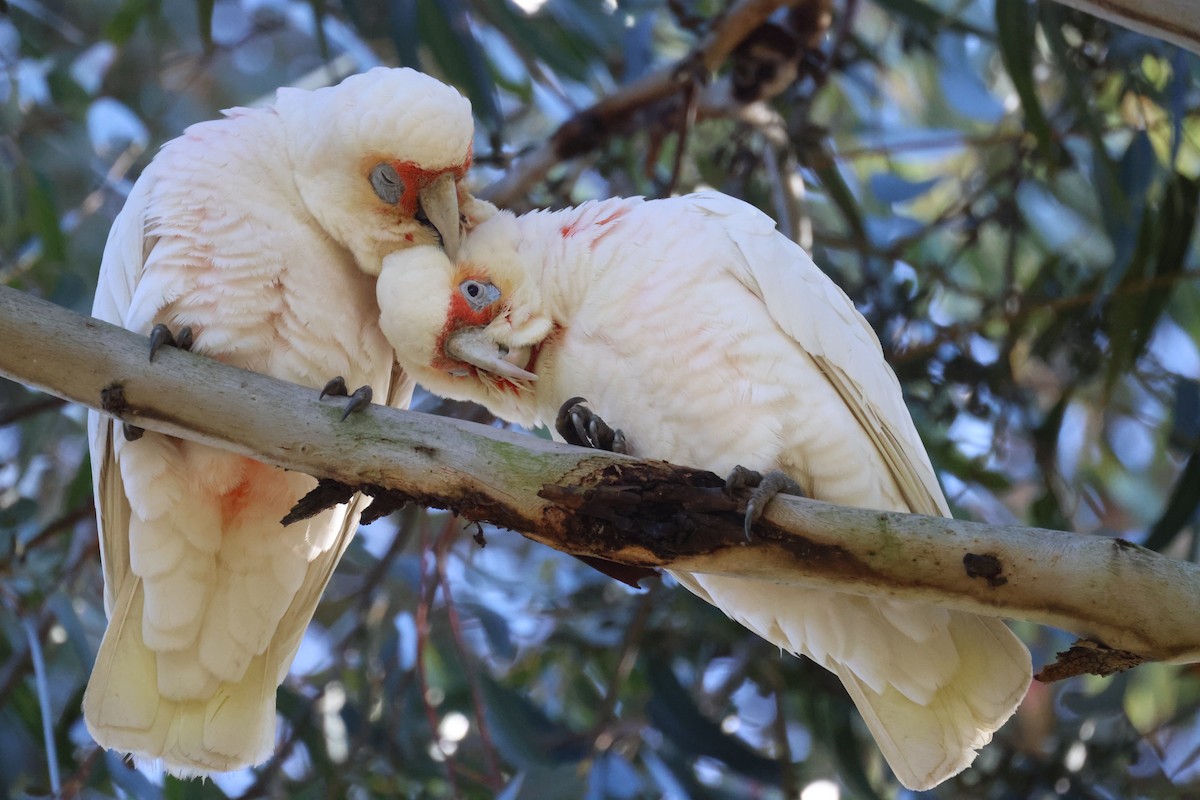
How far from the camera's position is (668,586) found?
121 inches

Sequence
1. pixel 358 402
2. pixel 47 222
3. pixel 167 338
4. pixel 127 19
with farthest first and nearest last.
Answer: pixel 127 19 < pixel 47 222 < pixel 167 338 < pixel 358 402

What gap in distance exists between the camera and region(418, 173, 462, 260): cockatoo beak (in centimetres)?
204

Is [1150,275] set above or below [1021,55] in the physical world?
below

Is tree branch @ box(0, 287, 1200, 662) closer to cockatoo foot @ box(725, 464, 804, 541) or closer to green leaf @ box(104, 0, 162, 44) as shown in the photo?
cockatoo foot @ box(725, 464, 804, 541)

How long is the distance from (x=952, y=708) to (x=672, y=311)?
724 mm

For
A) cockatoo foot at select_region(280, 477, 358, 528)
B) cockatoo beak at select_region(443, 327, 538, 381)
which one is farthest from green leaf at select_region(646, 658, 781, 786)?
cockatoo foot at select_region(280, 477, 358, 528)

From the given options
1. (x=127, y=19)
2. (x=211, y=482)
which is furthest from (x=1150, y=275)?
(x=127, y=19)

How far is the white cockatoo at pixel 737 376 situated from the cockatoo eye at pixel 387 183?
109 mm

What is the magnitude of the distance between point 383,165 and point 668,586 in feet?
4.66

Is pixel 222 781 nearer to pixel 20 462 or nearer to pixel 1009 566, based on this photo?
pixel 20 462

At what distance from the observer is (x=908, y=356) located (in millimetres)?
2775

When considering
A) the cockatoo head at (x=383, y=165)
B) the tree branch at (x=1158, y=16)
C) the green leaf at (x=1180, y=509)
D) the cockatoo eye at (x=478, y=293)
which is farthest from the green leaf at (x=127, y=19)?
the green leaf at (x=1180, y=509)

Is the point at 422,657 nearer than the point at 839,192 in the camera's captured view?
Yes

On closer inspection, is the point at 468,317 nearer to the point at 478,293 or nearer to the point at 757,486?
the point at 478,293
